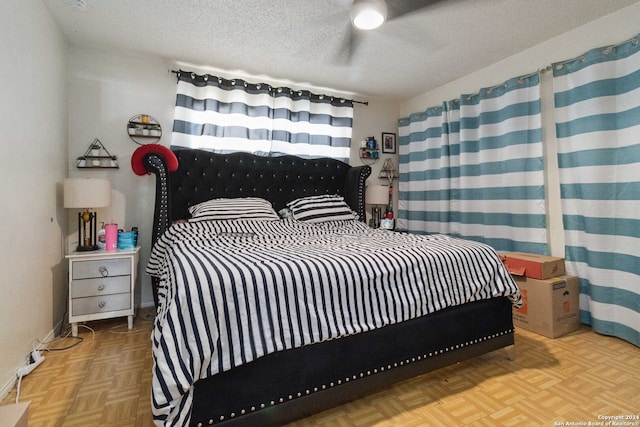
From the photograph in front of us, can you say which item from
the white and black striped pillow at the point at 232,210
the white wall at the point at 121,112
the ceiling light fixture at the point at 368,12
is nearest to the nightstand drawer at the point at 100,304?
the white wall at the point at 121,112

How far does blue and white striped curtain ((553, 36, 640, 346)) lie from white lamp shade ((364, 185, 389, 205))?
5.26 feet

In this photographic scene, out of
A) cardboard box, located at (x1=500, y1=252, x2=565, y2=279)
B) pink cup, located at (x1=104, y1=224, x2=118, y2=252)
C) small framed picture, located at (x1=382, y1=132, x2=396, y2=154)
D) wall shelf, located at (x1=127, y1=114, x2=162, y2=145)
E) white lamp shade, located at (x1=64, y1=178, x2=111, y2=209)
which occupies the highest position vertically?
small framed picture, located at (x1=382, y1=132, x2=396, y2=154)

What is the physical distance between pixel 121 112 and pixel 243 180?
123cm

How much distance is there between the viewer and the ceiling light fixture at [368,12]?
189 centimetres

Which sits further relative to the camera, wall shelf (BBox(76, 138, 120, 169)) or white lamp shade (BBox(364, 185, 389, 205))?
white lamp shade (BBox(364, 185, 389, 205))

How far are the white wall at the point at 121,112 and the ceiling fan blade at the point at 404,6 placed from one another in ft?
6.63

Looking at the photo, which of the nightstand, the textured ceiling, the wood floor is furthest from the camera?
the nightstand

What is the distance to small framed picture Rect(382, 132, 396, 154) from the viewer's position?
4195 mm

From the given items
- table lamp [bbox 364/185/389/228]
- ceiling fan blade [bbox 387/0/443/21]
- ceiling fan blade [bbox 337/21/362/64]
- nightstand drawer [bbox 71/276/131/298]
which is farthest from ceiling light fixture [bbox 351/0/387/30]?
nightstand drawer [bbox 71/276/131/298]

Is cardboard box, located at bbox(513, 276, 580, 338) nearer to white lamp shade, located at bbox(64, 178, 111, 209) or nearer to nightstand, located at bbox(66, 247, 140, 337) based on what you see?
nightstand, located at bbox(66, 247, 140, 337)

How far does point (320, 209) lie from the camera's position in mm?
3137

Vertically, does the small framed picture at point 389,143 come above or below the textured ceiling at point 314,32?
below

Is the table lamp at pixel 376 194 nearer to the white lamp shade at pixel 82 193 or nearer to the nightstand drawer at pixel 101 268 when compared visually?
the nightstand drawer at pixel 101 268

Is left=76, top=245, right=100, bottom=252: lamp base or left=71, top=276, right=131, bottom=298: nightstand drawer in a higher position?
left=76, top=245, right=100, bottom=252: lamp base
